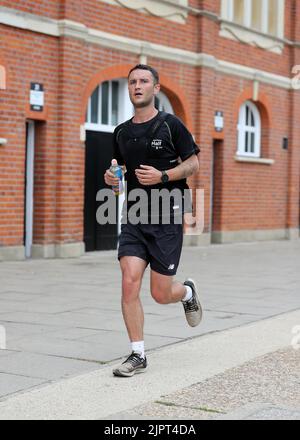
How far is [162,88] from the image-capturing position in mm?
17516

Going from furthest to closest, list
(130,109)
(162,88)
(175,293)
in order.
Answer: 1. (162,88)
2. (130,109)
3. (175,293)

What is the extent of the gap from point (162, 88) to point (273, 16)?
516 centimetres

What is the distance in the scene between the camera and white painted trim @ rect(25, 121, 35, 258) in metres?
14.4

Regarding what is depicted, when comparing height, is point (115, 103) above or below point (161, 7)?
below

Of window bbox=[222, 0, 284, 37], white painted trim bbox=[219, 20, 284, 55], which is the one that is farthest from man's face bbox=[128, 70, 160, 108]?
window bbox=[222, 0, 284, 37]

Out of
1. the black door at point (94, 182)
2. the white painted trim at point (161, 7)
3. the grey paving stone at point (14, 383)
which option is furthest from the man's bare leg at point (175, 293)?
the white painted trim at point (161, 7)

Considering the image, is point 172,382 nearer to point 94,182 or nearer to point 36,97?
point 36,97

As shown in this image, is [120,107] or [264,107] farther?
[264,107]

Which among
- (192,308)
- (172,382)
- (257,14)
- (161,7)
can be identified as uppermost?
(257,14)

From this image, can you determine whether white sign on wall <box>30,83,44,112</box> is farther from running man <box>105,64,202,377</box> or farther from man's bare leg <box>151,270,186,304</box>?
man's bare leg <box>151,270,186,304</box>

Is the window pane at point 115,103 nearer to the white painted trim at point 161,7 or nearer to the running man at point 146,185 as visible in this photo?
the white painted trim at point 161,7

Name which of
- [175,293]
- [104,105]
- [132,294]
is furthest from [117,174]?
[104,105]

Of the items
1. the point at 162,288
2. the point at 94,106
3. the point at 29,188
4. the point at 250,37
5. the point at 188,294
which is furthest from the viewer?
the point at 250,37

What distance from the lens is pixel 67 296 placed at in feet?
32.0
